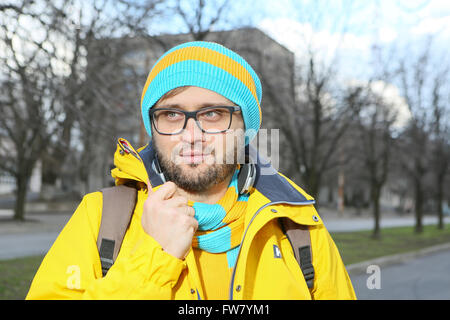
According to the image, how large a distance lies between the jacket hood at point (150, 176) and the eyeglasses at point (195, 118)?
0.52 feet

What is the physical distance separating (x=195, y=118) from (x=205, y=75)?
0.58ft

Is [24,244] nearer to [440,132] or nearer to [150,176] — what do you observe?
[150,176]

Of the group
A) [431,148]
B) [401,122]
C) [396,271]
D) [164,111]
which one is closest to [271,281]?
[164,111]

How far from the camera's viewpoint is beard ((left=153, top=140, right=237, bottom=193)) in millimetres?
1692

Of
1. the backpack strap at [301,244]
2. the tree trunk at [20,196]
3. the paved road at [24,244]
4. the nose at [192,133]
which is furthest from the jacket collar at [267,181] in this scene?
the tree trunk at [20,196]

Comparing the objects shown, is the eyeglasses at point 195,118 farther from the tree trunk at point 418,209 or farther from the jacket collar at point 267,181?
the tree trunk at point 418,209

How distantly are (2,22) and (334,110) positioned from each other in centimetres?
908

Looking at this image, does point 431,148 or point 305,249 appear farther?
point 431,148

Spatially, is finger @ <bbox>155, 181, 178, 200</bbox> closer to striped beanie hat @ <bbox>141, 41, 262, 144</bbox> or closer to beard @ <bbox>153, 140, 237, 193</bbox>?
beard @ <bbox>153, 140, 237, 193</bbox>

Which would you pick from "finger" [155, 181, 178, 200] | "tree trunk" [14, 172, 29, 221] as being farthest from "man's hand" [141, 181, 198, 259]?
"tree trunk" [14, 172, 29, 221]
